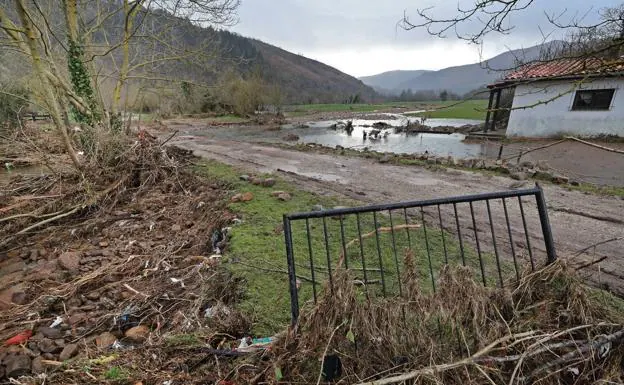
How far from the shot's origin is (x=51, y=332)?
311 cm

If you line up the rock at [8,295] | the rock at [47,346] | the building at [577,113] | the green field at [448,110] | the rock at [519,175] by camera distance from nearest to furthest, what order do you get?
the rock at [47,346], the green field at [448,110], the rock at [8,295], the rock at [519,175], the building at [577,113]

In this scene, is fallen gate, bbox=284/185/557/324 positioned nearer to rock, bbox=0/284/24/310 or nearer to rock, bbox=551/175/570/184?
rock, bbox=551/175/570/184

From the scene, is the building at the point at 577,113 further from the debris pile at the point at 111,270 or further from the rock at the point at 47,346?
the rock at the point at 47,346

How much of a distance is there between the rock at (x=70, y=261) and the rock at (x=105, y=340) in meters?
1.90

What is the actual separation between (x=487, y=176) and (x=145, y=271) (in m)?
7.79

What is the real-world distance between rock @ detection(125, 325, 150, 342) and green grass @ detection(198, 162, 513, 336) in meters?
0.92

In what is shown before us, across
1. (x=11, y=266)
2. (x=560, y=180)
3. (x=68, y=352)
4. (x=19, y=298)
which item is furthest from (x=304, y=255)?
(x=560, y=180)

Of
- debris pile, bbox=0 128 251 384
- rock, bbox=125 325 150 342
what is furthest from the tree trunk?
rock, bbox=125 325 150 342

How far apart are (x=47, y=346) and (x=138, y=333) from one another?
0.82 m

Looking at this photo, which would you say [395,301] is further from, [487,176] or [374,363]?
[487,176]

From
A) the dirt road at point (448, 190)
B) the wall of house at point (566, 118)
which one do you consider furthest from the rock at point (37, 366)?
the wall of house at point (566, 118)

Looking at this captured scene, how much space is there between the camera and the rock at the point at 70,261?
434 cm

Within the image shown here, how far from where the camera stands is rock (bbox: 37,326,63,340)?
3.07 metres

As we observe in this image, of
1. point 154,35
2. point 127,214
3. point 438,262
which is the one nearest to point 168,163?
point 127,214
